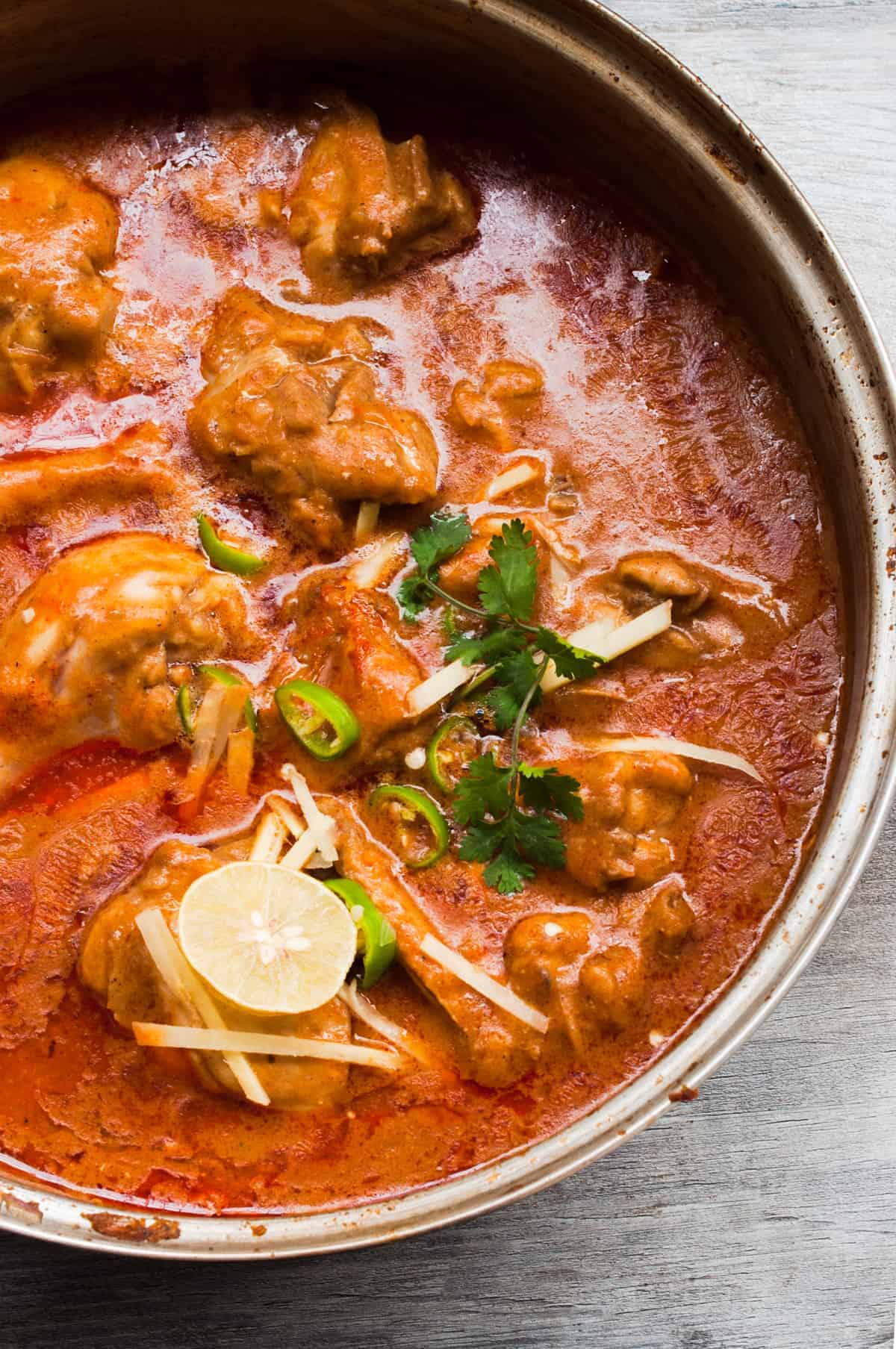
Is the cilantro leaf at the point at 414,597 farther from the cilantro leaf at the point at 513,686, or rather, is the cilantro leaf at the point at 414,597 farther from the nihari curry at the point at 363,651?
the cilantro leaf at the point at 513,686

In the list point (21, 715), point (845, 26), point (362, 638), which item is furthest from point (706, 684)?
point (845, 26)

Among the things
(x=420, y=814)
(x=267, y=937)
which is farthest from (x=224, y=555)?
(x=267, y=937)

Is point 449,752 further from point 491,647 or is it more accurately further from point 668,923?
point 668,923

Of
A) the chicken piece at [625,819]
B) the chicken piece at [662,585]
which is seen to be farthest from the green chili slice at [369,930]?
the chicken piece at [662,585]

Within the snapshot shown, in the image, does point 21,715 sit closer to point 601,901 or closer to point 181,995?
point 181,995

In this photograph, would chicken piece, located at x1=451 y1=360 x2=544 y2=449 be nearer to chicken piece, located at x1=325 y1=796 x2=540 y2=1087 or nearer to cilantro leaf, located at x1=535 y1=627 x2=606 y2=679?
cilantro leaf, located at x1=535 y1=627 x2=606 y2=679

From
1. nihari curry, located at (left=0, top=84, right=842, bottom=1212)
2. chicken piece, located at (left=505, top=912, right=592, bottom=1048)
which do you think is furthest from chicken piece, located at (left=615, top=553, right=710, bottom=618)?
chicken piece, located at (left=505, top=912, right=592, bottom=1048)
